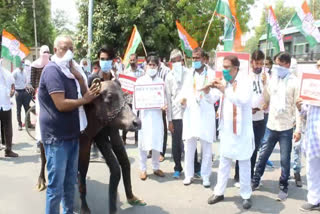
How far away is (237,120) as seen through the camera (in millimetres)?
4273

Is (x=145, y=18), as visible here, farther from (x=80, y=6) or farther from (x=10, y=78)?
(x=10, y=78)

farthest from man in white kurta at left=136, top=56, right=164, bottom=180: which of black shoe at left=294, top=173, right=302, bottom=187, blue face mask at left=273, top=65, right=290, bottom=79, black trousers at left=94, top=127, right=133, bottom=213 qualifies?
black shoe at left=294, top=173, right=302, bottom=187

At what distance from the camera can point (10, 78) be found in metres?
7.32

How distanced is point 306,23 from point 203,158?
3.73 metres

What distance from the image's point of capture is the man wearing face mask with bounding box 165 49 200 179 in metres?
5.53

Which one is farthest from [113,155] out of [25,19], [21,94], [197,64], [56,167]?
[25,19]

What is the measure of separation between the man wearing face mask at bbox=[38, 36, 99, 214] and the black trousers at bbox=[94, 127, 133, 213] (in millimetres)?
588

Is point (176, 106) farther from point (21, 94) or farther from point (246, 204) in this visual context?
point (21, 94)

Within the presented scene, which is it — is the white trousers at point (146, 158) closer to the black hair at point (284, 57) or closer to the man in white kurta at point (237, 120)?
the man in white kurta at point (237, 120)

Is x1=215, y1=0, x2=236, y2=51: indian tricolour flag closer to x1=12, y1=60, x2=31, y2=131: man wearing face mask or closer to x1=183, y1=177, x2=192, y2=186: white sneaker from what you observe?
x1=183, y1=177, x2=192, y2=186: white sneaker

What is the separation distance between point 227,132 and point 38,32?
42.3m

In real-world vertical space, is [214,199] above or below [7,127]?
below

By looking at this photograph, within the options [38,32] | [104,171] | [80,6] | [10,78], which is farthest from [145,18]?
[38,32]

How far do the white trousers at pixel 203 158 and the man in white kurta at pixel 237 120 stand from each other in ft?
2.21
